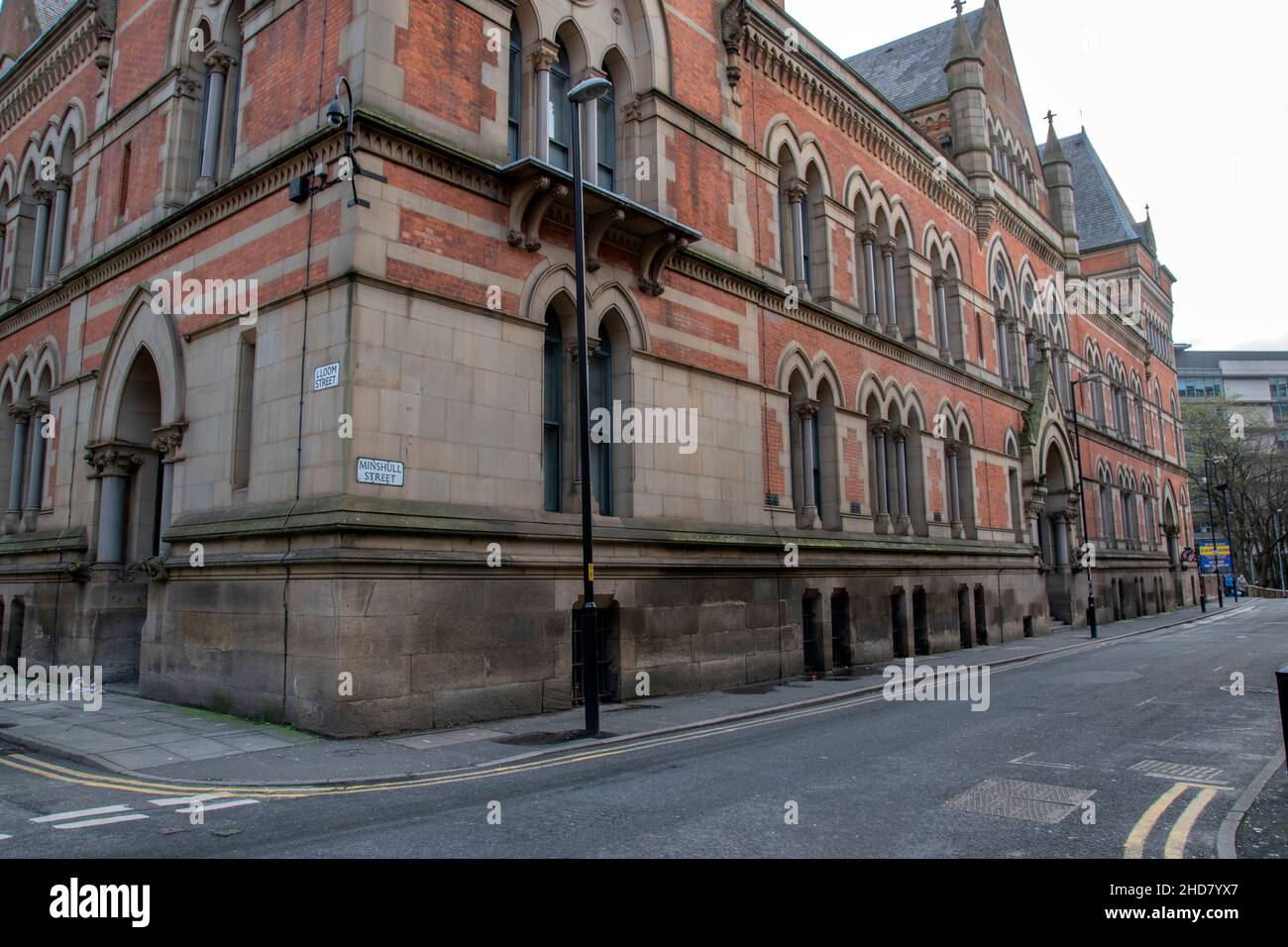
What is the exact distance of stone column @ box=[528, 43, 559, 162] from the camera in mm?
14734

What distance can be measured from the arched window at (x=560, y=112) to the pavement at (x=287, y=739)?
9.74m

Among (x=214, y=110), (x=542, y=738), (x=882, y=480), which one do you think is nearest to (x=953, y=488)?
(x=882, y=480)

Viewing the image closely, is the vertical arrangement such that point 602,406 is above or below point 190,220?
below

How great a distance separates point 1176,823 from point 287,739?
940 cm

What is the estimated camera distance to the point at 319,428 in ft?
38.4

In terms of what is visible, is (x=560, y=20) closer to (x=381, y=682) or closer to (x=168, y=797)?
(x=381, y=682)

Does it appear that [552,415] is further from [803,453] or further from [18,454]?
[18,454]

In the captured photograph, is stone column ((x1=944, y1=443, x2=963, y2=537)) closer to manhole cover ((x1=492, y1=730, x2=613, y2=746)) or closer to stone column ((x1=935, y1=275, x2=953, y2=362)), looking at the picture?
stone column ((x1=935, y1=275, x2=953, y2=362))

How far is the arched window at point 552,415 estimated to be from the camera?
48.0 ft

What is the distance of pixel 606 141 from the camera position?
1717cm

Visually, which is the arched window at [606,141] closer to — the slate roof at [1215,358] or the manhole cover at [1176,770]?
the manhole cover at [1176,770]

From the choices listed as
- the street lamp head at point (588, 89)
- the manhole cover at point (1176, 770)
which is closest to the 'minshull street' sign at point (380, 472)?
the street lamp head at point (588, 89)

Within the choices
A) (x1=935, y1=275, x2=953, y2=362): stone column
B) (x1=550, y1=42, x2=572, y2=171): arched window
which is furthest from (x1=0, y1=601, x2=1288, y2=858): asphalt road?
(x1=935, y1=275, x2=953, y2=362): stone column

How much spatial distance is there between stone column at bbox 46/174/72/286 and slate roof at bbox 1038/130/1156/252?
173 feet
